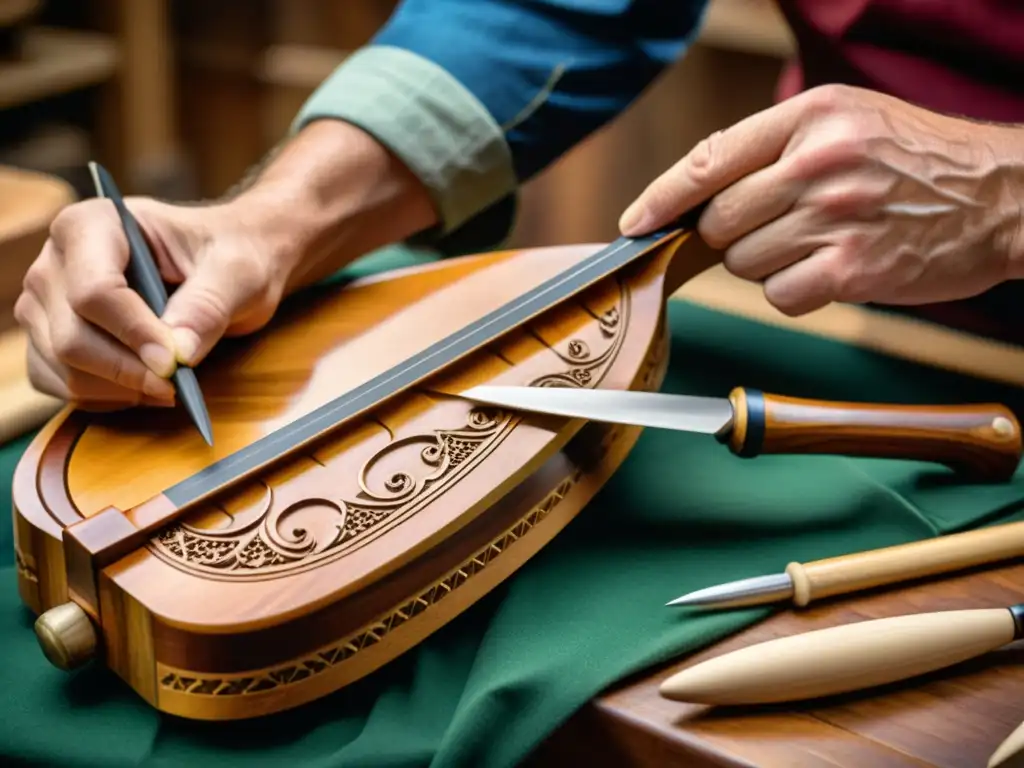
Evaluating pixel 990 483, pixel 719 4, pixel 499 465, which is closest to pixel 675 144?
pixel 719 4

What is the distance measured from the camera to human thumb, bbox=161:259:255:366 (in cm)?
73

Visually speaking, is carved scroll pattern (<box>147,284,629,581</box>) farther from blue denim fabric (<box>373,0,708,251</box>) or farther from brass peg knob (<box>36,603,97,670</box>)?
blue denim fabric (<box>373,0,708,251</box>)

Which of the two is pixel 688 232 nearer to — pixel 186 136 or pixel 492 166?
pixel 492 166

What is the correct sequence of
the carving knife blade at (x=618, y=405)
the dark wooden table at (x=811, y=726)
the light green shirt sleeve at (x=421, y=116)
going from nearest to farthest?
the dark wooden table at (x=811, y=726), the carving knife blade at (x=618, y=405), the light green shirt sleeve at (x=421, y=116)

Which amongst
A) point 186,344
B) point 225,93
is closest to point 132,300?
point 186,344

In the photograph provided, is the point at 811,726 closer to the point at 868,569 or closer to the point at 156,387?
the point at 868,569

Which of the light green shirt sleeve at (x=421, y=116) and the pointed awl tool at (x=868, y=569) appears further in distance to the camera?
the light green shirt sleeve at (x=421, y=116)

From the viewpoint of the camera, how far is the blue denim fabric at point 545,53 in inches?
38.3

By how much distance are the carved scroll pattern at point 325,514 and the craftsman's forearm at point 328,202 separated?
24 cm

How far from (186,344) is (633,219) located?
326 millimetres

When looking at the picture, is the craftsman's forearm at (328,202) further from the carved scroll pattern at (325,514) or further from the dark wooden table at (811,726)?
the dark wooden table at (811,726)

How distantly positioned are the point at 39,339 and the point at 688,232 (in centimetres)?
45

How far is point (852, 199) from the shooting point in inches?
30.7

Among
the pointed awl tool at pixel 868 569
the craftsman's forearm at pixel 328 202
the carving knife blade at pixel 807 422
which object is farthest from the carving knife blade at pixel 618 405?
the craftsman's forearm at pixel 328 202
